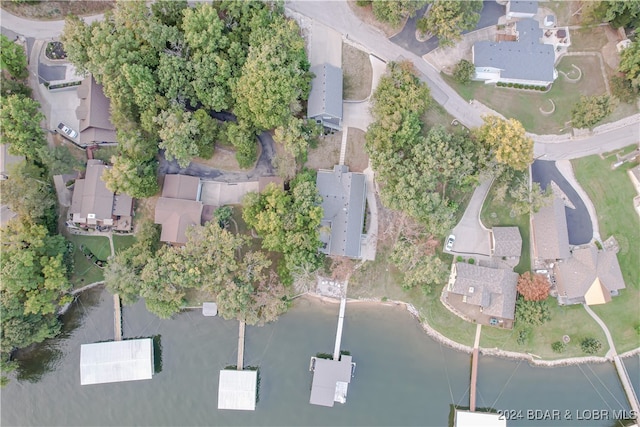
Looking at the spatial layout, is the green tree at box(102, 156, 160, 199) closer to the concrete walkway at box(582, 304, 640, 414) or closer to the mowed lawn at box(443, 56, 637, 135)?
the mowed lawn at box(443, 56, 637, 135)

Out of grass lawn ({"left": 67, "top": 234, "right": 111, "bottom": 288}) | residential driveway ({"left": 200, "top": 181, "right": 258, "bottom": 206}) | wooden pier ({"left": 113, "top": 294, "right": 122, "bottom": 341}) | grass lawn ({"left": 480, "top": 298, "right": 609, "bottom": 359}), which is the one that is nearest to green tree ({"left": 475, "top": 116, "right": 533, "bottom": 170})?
grass lawn ({"left": 480, "top": 298, "right": 609, "bottom": 359})

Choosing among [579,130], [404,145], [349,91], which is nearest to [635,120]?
[579,130]

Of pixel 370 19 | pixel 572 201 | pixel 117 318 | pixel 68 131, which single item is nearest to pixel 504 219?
pixel 572 201

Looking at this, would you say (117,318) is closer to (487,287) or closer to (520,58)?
(487,287)

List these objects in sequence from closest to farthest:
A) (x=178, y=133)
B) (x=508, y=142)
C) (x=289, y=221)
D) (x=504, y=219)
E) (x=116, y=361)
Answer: (x=508, y=142) → (x=178, y=133) → (x=289, y=221) → (x=116, y=361) → (x=504, y=219)

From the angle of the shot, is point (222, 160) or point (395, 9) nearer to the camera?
point (395, 9)

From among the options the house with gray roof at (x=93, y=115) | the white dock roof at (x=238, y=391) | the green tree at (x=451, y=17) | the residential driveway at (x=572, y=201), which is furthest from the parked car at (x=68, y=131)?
the residential driveway at (x=572, y=201)

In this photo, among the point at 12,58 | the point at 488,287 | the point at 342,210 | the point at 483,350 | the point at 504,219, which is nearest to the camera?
the point at 488,287
